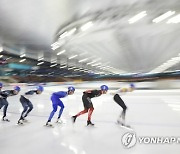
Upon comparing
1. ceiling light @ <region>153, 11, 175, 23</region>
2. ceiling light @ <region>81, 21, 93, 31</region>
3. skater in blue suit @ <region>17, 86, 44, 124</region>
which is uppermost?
ceiling light @ <region>153, 11, 175, 23</region>

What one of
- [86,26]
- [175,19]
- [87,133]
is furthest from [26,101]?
[175,19]

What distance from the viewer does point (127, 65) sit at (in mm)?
4715

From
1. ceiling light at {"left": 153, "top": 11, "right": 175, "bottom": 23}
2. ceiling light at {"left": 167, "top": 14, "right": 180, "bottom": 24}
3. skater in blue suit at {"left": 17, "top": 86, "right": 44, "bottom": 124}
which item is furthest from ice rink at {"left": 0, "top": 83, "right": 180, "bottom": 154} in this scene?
ceiling light at {"left": 167, "top": 14, "right": 180, "bottom": 24}

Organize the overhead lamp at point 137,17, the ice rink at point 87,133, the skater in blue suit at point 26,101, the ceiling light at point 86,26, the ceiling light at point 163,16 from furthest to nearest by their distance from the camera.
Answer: the ceiling light at point 86,26, the overhead lamp at point 137,17, the ceiling light at point 163,16, the skater in blue suit at point 26,101, the ice rink at point 87,133

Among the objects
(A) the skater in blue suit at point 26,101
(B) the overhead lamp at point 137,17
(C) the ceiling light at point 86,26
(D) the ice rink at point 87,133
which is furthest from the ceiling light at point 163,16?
(A) the skater in blue suit at point 26,101

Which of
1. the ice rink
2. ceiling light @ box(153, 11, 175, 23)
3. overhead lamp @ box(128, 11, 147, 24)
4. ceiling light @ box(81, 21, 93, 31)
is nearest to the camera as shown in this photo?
A: the ice rink

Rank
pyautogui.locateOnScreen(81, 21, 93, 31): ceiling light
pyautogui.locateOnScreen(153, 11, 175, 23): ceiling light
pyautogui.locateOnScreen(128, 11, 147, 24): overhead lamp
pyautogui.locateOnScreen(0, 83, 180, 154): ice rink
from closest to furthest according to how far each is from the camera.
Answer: pyautogui.locateOnScreen(0, 83, 180, 154): ice rink < pyautogui.locateOnScreen(153, 11, 175, 23): ceiling light < pyautogui.locateOnScreen(128, 11, 147, 24): overhead lamp < pyautogui.locateOnScreen(81, 21, 93, 31): ceiling light

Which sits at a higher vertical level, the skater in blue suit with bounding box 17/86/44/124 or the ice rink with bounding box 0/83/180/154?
the skater in blue suit with bounding box 17/86/44/124

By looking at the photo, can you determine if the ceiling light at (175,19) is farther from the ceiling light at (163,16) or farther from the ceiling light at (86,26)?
the ceiling light at (86,26)

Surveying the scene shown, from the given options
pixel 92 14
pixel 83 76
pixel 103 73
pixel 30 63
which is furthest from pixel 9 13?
pixel 103 73

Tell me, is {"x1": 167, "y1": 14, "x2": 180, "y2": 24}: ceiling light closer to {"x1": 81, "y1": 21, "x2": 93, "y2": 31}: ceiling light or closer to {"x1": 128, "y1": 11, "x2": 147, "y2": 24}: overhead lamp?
{"x1": 128, "y1": 11, "x2": 147, "y2": 24}: overhead lamp

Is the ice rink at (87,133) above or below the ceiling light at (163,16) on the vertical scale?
below

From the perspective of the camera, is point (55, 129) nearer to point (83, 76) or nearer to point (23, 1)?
point (83, 76)

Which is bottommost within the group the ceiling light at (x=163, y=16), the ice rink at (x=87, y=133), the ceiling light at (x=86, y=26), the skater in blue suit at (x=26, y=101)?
the ice rink at (x=87, y=133)
